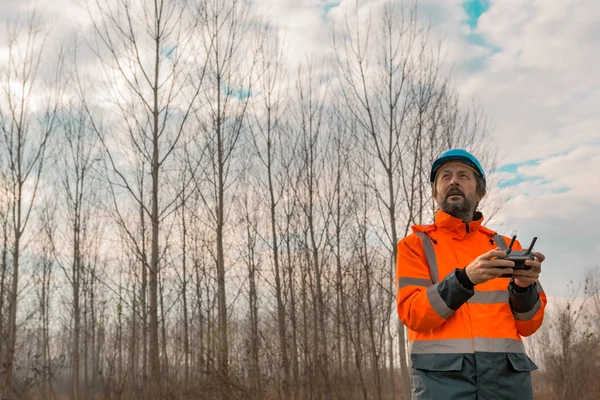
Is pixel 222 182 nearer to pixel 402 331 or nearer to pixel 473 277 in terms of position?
pixel 402 331

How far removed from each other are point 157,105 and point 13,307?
21.1ft

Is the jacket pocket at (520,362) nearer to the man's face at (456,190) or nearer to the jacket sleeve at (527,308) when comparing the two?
the jacket sleeve at (527,308)

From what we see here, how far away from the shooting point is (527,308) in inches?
72.2

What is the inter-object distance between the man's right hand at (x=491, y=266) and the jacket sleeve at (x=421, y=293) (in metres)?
0.08

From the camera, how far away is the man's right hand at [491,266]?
62.3 inches

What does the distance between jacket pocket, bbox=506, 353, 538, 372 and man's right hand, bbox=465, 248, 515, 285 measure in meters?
0.35

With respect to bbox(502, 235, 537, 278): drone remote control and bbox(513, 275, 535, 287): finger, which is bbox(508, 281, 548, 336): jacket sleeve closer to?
bbox(513, 275, 535, 287): finger

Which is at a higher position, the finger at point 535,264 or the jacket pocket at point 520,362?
the finger at point 535,264

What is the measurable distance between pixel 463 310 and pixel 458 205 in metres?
0.42

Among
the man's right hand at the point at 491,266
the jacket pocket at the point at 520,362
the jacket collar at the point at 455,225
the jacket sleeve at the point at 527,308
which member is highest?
the jacket collar at the point at 455,225

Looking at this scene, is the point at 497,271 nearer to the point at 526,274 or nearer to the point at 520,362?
the point at 526,274

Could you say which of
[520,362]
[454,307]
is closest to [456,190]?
[454,307]

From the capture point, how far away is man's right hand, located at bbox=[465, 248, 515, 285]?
62.3 inches

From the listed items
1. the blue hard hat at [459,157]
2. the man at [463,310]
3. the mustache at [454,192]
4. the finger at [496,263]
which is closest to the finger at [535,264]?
the man at [463,310]
